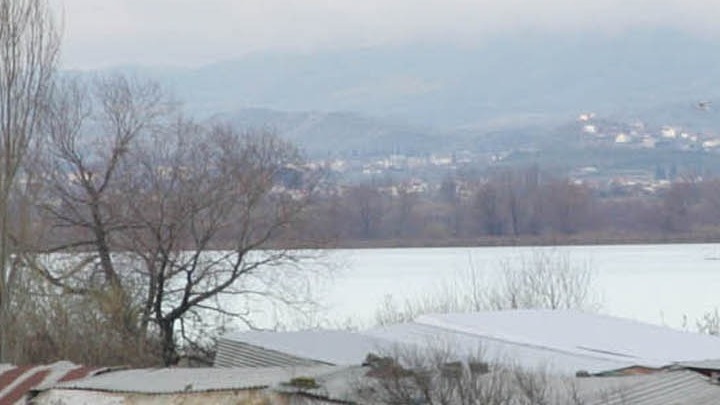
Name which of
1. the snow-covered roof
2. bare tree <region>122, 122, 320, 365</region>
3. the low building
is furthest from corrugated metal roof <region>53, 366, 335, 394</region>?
bare tree <region>122, 122, 320, 365</region>

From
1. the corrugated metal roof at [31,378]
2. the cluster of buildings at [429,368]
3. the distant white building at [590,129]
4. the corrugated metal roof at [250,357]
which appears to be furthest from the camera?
the distant white building at [590,129]

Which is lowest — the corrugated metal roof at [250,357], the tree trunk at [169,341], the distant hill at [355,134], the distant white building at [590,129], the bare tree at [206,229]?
the tree trunk at [169,341]

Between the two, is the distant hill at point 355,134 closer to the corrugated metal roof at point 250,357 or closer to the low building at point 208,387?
the corrugated metal roof at point 250,357

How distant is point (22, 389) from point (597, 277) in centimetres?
2338

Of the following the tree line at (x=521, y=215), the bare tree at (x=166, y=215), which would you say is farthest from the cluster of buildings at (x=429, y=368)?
the tree line at (x=521, y=215)

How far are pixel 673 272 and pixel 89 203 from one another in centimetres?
1707

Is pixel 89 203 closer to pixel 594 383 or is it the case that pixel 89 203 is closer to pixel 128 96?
pixel 128 96

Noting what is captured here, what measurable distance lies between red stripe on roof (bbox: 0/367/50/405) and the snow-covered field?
1238 centimetres

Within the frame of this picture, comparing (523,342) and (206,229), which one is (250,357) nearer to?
(523,342)

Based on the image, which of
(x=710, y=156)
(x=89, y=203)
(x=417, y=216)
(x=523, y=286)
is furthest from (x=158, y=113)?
(x=710, y=156)

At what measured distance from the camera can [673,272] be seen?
122 feet

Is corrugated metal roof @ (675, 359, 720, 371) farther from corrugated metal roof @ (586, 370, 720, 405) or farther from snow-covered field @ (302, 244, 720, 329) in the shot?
snow-covered field @ (302, 244, 720, 329)

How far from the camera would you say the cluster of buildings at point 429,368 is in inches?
526

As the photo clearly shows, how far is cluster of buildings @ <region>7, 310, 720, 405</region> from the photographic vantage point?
13359mm
